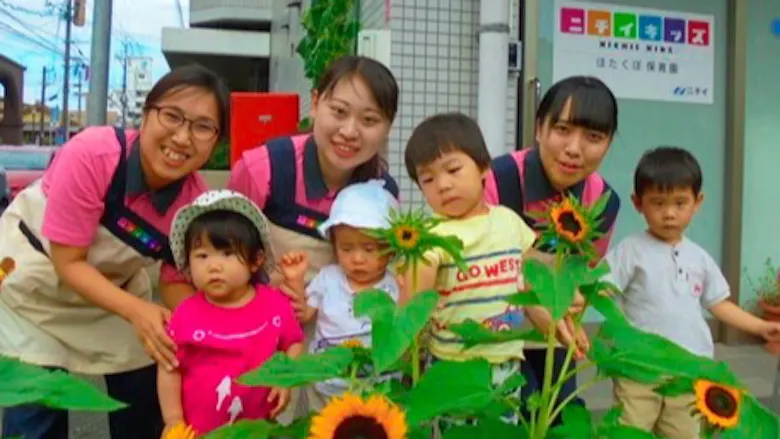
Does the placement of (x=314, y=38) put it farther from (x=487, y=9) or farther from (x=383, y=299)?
(x=383, y=299)

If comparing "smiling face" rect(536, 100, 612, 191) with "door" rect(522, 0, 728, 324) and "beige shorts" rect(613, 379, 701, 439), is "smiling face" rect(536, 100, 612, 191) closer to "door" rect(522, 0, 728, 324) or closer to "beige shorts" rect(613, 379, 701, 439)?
"beige shorts" rect(613, 379, 701, 439)

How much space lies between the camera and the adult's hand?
1730 millimetres

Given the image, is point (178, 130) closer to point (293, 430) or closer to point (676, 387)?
point (293, 430)

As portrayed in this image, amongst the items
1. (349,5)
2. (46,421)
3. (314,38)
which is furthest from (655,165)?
(314,38)

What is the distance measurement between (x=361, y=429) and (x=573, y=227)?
0.46m

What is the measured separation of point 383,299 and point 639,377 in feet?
1.28

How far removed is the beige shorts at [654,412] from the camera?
2348 mm

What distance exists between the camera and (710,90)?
528 cm

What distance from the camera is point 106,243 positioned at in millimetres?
1956

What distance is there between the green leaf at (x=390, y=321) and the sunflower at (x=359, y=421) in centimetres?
7

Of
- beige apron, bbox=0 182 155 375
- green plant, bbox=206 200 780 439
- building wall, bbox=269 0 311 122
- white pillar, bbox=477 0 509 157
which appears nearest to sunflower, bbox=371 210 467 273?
green plant, bbox=206 200 780 439

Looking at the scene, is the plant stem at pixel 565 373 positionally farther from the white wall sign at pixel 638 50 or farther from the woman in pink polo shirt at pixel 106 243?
the white wall sign at pixel 638 50

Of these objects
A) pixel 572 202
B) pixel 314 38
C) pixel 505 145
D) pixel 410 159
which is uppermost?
pixel 314 38

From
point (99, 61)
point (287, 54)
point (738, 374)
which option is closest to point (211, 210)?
point (738, 374)
